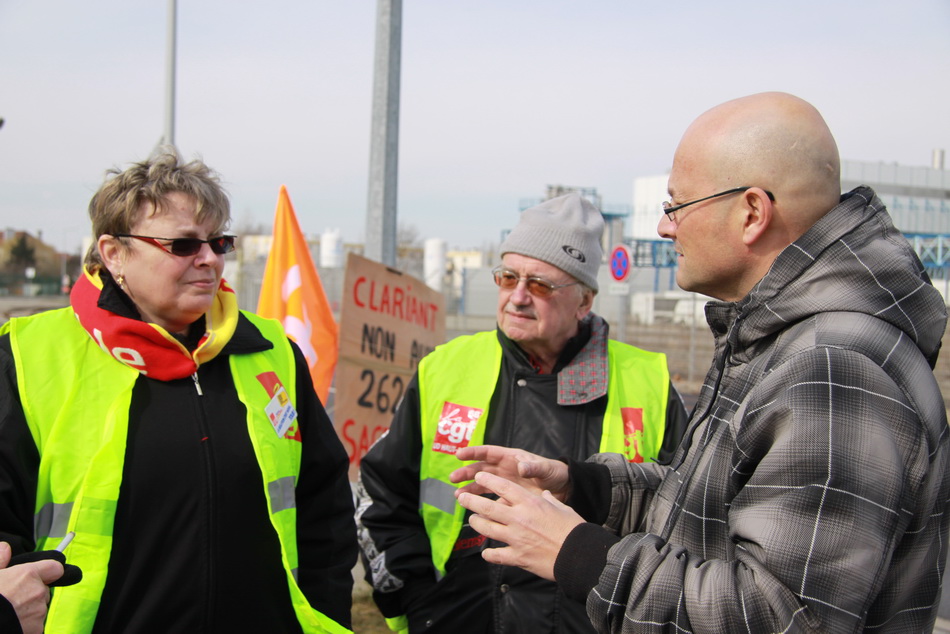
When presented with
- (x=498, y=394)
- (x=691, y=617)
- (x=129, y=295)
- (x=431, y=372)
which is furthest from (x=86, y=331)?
(x=691, y=617)

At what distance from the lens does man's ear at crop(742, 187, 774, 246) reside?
5.42ft

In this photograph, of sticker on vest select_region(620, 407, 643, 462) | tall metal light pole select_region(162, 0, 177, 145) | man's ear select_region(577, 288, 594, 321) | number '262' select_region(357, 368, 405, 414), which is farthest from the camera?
tall metal light pole select_region(162, 0, 177, 145)

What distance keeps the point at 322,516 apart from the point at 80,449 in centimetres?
81

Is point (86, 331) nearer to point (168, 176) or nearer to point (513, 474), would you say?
point (168, 176)

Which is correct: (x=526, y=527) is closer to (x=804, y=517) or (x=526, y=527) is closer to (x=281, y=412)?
(x=804, y=517)

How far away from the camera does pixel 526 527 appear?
165 centimetres

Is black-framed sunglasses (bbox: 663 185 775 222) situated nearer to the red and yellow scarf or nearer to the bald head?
the bald head

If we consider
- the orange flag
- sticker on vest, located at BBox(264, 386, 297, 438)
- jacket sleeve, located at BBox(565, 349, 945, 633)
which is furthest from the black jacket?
the orange flag

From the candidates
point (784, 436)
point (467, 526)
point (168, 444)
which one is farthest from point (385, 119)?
point (784, 436)

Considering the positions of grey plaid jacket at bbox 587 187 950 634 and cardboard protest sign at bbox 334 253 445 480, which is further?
cardboard protest sign at bbox 334 253 445 480

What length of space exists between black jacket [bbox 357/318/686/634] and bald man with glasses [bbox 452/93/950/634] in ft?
3.44

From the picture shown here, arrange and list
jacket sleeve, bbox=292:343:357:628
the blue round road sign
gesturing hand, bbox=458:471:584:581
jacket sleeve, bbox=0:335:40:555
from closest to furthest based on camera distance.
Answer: gesturing hand, bbox=458:471:584:581 → jacket sleeve, bbox=0:335:40:555 → jacket sleeve, bbox=292:343:357:628 → the blue round road sign

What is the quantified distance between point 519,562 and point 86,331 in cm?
153

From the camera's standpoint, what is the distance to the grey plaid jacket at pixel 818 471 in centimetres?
131
